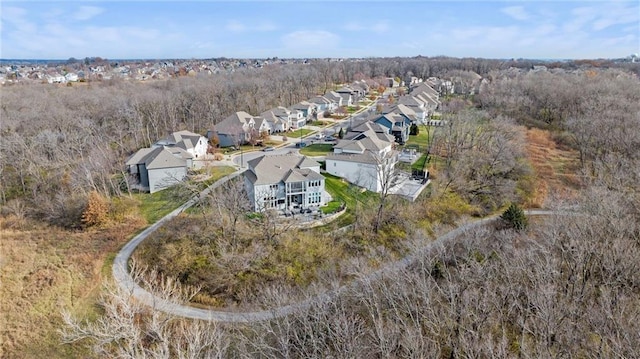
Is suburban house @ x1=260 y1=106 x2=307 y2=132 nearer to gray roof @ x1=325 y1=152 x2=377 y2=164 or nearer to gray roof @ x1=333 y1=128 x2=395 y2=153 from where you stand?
gray roof @ x1=333 y1=128 x2=395 y2=153

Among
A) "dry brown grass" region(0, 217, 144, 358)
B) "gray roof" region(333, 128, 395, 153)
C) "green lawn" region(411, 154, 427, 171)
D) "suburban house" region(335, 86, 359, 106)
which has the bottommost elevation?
"dry brown grass" region(0, 217, 144, 358)

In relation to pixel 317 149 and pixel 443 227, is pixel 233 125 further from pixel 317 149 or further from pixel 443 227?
pixel 443 227

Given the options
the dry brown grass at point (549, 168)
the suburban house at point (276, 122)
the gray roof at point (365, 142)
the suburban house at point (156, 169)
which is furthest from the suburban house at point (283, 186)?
the suburban house at point (276, 122)

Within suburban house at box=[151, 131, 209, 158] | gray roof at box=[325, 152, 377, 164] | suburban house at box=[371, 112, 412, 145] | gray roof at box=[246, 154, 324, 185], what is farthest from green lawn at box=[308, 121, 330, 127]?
gray roof at box=[246, 154, 324, 185]

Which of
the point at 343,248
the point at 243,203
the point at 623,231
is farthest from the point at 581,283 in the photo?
the point at 243,203

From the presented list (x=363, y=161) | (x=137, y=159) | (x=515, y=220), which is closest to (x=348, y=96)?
(x=363, y=161)

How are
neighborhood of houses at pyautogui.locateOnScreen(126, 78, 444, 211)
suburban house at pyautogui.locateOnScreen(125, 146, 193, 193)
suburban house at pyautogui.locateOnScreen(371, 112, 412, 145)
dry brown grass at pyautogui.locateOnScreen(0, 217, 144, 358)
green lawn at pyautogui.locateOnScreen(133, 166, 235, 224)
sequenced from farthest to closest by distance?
suburban house at pyautogui.locateOnScreen(371, 112, 412, 145) → suburban house at pyautogui.locateOnScreen(125, 146, 193, 193) → neighborhood of houses at pyautogui.locateOnScreen(126, 78, 444, 211) → green lawn at pyautogui.locateOnScreen(133, 166, 235, 224) → dry brown grass at pyautogui.locateOnScreen(0, 217, 144, 358)

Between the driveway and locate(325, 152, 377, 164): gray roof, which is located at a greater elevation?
locate(325, 152, 377, 164): gray roof
